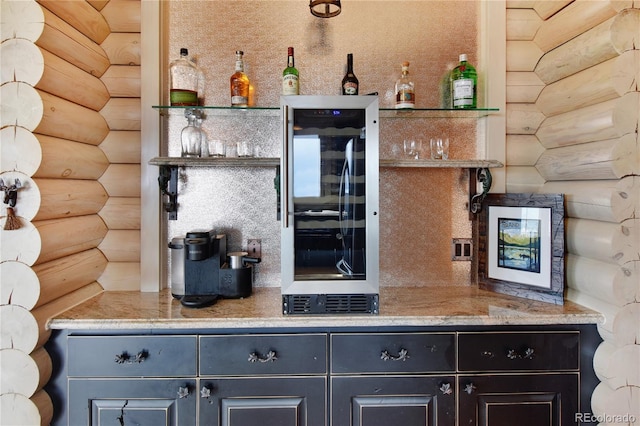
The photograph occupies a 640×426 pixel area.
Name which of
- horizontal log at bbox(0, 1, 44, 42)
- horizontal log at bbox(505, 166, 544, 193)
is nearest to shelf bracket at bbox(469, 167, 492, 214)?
horizontal log at bbox(505, 166, 544, 193)

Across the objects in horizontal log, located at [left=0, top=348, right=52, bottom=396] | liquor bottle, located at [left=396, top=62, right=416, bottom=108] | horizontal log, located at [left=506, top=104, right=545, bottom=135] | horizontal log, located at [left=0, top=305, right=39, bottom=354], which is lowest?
horizontal log, located at [left=0, top=348, right=52, bottom=396]

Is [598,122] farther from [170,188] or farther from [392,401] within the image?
[170,188]

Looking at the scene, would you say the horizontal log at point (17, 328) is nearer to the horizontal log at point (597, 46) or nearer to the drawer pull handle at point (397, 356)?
the drawer pull handle at point (397, 356)

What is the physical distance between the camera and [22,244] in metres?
1.33

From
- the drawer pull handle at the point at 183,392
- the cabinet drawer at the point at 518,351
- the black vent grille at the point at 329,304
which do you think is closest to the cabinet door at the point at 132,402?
the drawer pull handle at the point at 183,392

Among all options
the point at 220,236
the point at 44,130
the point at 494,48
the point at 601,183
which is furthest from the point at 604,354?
the point at 44,130

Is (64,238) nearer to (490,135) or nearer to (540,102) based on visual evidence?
(490,135)

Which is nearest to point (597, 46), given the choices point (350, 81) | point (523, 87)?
point (523, 87)

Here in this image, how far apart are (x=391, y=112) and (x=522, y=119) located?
2.39ft

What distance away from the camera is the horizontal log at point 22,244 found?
1326mm

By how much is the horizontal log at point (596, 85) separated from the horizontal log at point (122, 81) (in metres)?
2.16

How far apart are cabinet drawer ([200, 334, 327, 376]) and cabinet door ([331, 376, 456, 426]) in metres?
0.13

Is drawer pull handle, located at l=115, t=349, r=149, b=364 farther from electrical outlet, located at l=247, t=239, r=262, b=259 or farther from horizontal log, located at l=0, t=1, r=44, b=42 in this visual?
horizontal log, located at l=0, t=1, r=44, b=42

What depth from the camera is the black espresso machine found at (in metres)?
1.70
